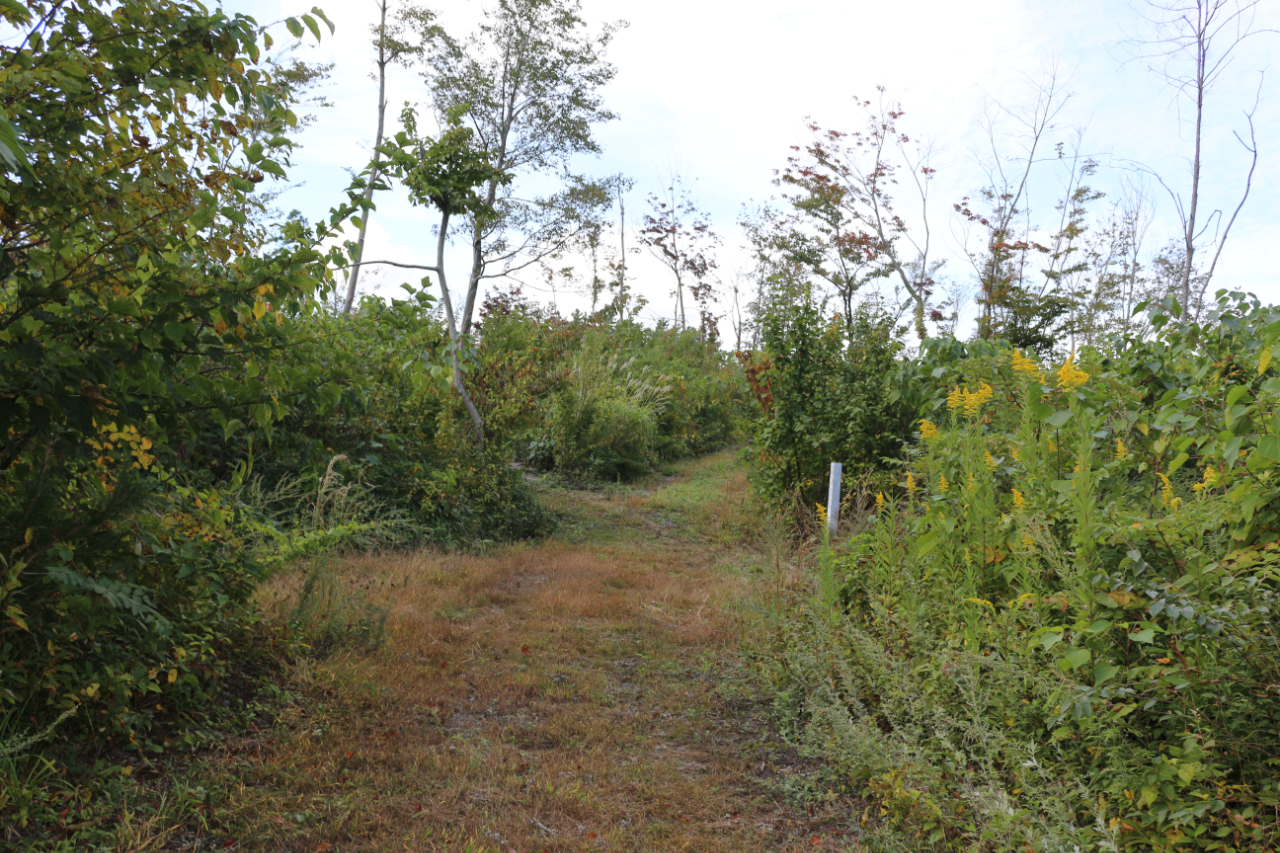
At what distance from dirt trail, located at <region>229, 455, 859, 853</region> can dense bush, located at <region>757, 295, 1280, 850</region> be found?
0.46m

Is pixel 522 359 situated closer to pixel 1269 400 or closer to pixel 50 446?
pixel 50 446

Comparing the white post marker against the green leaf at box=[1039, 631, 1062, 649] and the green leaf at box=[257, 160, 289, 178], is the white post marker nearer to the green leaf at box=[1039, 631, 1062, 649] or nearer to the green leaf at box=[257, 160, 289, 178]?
the green leaf at box=[1039, 631, 1062, 649]

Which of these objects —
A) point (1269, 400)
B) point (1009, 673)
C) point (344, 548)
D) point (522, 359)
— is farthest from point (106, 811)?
point (522, 359)

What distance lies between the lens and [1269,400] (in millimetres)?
2250

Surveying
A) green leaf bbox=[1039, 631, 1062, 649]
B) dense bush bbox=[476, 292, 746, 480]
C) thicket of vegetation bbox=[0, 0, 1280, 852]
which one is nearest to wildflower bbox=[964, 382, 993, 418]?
thicket of vegetation bbox=[0, 0, 1280, 852]

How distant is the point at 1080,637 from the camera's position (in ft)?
7.77

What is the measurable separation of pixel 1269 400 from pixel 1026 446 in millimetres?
842

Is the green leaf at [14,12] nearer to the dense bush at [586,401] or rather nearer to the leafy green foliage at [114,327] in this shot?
the leafy green foliage at [114,327]

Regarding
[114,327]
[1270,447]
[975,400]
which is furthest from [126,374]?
[975,400]

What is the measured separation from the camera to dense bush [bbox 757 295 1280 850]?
2.12 meters

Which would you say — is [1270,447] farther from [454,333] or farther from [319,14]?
[454,333]

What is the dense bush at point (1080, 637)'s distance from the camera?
2.12m

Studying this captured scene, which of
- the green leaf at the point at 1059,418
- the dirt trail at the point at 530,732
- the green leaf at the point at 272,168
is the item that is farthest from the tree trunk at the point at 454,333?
the green leaf at the point at 1059,418

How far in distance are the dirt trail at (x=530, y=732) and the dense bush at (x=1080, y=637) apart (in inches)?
18.0
